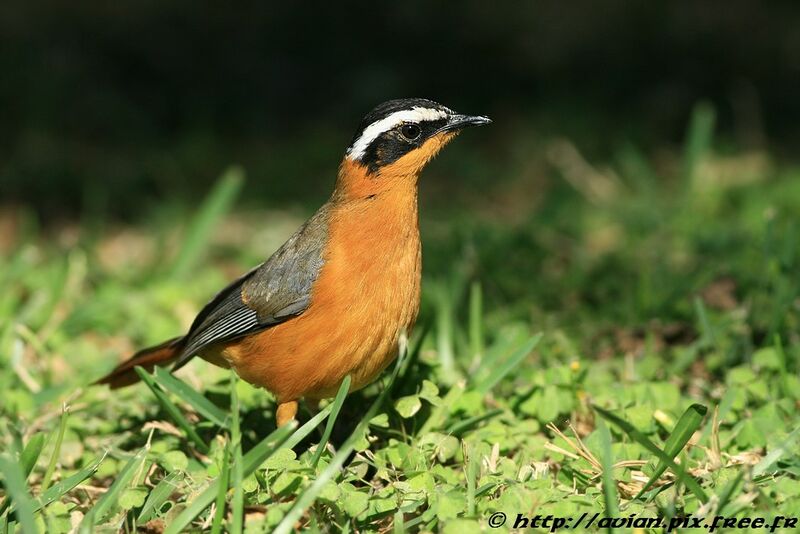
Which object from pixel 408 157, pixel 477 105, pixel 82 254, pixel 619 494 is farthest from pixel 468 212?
pixel 619 494

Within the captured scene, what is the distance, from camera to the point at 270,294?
4.96 m

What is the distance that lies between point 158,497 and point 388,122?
2038mm

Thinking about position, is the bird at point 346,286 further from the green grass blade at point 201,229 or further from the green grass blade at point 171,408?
the green grass blade at point 201,229

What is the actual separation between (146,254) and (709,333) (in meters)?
4.73

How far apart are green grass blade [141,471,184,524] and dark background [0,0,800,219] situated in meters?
5.17

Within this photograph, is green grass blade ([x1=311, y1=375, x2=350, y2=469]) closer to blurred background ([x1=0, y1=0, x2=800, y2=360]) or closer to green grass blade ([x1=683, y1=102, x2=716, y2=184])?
blurred background ([x1=0, y1=0, x2=800, y2=360])

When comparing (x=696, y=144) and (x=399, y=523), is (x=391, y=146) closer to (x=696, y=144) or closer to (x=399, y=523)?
(x=399, y=523)

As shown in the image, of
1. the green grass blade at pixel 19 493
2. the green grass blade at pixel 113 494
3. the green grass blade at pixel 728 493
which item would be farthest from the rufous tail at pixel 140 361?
the green grass blade at pixel 728 493

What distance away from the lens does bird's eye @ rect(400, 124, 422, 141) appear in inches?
194

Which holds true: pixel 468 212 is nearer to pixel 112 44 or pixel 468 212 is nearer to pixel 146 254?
pixel 146 254

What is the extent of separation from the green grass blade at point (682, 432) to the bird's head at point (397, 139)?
175 centimetres

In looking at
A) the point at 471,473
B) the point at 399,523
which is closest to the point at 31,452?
the point at 399,523

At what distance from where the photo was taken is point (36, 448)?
14.4 feet

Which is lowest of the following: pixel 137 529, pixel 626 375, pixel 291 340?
pixel 626 375
